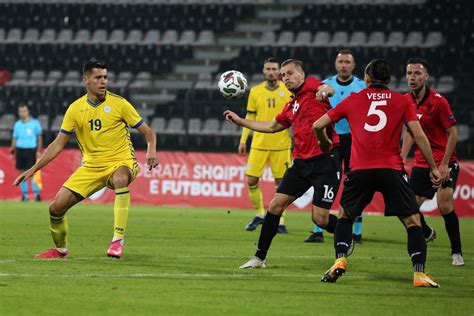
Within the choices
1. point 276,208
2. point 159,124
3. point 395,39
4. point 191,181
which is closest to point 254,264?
point 276,208

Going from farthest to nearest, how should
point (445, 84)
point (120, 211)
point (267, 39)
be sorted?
point (267, 39), point (445, 84), point (120, 211)

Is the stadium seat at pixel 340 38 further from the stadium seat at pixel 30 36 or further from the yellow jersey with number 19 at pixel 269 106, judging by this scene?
the yellow jersey with number 19 at pixel 269 106

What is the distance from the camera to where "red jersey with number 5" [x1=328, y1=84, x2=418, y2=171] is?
895cm

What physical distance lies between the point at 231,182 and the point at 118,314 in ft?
52.6

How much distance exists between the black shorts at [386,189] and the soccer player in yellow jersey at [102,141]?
9.01ft

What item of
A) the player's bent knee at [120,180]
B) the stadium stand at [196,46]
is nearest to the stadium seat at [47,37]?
the stadium stand at [196,46]

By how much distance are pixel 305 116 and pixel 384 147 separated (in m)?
1.98

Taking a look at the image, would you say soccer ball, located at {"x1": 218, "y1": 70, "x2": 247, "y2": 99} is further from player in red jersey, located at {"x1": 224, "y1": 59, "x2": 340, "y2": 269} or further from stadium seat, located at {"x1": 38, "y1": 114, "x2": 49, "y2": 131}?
stadium seat, located at {"x1": 38, "y1": 114, "x2": 49, "y2": 131}

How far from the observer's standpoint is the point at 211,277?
9367 millimetres

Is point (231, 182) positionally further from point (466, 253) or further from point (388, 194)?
point (388, 194)

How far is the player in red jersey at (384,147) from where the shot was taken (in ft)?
29.4

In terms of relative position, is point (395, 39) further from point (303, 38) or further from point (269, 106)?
point (269, 106)

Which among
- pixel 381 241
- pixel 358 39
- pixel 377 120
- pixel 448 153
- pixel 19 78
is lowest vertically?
pixel 381 241

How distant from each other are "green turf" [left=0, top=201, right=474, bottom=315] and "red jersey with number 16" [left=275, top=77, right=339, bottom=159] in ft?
4.16
